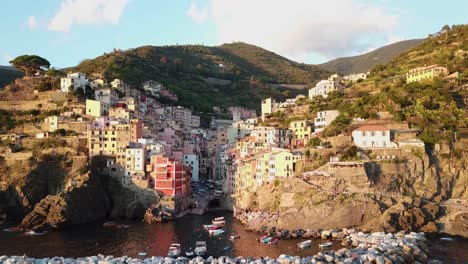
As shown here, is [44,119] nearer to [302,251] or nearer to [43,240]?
[43,240]

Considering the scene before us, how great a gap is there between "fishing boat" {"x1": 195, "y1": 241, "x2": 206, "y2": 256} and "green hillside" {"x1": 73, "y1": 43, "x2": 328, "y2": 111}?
60.2 metres

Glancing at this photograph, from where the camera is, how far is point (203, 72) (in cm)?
13512

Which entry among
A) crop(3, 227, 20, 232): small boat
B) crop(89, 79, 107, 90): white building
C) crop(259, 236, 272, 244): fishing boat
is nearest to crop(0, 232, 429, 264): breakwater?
crop(259, 236, 272, 244): fishing boat

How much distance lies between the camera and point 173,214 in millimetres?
54938

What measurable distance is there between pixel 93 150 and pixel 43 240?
19.7 meters

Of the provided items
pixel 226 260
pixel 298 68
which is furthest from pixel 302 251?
A: pixel 298 68

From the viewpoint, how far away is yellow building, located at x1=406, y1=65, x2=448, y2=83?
225 feet

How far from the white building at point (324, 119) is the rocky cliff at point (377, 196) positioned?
15.9 meters

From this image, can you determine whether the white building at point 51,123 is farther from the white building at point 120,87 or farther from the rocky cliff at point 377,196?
the rocky cliff at point 377,196

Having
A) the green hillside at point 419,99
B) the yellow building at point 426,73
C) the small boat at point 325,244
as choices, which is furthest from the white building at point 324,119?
the small boat at point 325,244

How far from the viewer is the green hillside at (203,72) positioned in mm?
105375

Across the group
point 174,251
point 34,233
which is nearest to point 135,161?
point 34,233

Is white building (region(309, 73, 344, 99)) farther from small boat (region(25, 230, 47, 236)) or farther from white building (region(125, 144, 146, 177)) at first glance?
small boat (region(25, 230, 47, 236))

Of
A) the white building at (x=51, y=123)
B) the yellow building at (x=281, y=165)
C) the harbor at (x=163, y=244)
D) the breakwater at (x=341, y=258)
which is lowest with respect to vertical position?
the harbor at (x=163, y=244)
